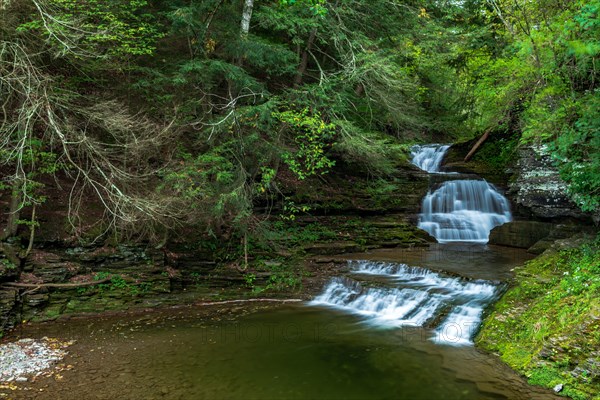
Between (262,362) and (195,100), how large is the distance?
21.8 feet

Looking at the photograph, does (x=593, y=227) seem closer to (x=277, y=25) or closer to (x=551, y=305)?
(x=551, y=305)

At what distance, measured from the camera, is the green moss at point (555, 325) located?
17.4 ft

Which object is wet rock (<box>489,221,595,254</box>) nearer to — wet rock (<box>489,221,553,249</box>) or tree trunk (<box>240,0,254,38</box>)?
wet rock (<box>489,221,553,249</box>)

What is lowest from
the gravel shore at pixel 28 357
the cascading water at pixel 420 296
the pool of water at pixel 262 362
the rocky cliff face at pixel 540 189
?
the gravel shore at pixel 28 357

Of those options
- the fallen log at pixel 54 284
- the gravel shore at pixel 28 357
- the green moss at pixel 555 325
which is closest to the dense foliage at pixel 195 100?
the fallen log at pixel 54 284

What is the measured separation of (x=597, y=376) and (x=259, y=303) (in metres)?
6.50

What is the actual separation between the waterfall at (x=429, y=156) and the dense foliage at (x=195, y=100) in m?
5.44

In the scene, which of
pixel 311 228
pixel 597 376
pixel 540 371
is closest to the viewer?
pixel 597 376

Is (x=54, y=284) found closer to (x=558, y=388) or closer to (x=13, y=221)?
(x=13, y=221)

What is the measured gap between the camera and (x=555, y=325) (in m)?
5.98

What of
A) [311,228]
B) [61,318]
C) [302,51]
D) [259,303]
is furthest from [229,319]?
[302,51]

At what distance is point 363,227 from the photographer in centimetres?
1402

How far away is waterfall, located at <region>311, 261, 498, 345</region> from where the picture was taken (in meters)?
7.61

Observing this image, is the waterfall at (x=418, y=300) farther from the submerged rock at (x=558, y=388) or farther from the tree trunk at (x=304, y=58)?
the tree trunk at (x=304, y=58)
